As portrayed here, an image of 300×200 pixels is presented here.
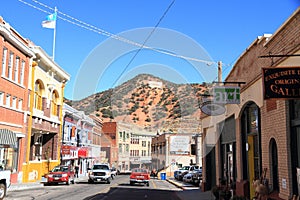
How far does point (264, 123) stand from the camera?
13.1 metres

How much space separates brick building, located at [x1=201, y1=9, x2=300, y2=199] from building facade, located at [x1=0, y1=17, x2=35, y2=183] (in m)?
16.6

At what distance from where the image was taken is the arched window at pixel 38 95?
115ft

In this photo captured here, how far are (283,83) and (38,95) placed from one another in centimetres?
3018

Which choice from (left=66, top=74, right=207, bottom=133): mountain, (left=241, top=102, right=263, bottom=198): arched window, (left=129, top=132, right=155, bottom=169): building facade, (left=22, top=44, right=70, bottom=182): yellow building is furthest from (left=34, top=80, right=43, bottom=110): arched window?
(left=129, top=132, right=155, bottom=169): building facade

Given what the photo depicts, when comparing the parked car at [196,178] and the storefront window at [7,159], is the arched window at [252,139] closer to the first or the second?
the storefront window at [7,159]

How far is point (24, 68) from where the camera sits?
32000mm

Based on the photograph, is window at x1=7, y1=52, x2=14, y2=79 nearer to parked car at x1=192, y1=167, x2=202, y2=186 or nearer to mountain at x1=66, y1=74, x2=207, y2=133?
parked car at x1=192, y1=167, x2=202, y2=186

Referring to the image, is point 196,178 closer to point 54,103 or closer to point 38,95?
point 38,95

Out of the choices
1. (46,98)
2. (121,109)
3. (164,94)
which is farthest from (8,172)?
(121,109)

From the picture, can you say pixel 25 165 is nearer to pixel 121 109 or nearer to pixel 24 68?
pixel 24 68

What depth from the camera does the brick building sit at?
34.7 feet

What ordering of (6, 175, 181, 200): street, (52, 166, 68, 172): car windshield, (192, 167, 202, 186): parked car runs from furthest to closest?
(52, 166, 68, 172): car windshield
(192, 167, 202, 186): parked car
(6, 175, 181, 200): street

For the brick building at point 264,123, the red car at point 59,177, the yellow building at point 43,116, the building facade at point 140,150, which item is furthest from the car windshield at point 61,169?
the building facade at point 140,150

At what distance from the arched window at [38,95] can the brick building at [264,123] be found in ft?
67.1
